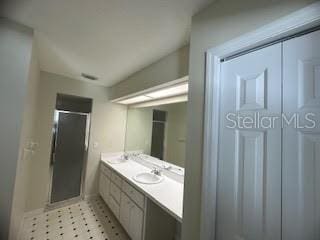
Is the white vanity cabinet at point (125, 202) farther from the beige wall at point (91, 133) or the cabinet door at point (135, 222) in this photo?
the beige wall at point (91, 133)

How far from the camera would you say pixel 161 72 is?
1745 mm

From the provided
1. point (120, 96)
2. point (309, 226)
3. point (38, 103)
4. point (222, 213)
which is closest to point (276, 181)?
point (309, 226)

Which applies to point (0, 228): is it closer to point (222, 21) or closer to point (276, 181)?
point (276, 181)

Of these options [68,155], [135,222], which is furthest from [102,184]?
[135,222]

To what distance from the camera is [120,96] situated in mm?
2746

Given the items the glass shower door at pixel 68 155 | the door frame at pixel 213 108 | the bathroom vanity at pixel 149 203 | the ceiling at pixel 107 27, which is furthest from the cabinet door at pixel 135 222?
the ceiling at pixel 107 27

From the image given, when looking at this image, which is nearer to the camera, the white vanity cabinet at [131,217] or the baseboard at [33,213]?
the white vanity cabinet at [131,217]

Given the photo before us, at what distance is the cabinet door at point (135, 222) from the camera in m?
1.65

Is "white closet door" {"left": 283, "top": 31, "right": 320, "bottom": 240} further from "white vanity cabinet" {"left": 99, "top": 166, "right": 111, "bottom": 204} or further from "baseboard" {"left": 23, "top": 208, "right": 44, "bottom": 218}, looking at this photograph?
"baseboard" {"left": 23, "top": 208, "right": 44, "bottom": 218}

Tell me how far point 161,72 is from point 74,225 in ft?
8.31

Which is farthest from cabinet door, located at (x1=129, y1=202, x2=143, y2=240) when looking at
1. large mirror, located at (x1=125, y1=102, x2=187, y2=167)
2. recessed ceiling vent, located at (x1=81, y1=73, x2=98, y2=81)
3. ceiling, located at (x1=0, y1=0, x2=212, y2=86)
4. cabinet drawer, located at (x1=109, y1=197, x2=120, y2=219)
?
recessed ceiling vent, located at (x1=81, y1=73, x2=98, y2=81)

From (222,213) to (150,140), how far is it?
Answer: 199 centimetres

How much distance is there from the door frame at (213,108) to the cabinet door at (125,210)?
4.36 ft

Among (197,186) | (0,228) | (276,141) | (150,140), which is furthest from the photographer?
(150,140)
